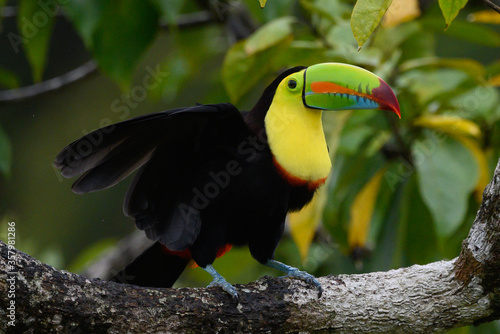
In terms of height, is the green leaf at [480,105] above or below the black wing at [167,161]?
below

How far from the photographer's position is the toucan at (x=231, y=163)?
9.31 ft

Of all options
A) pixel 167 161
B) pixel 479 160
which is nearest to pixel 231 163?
pixel 167 161

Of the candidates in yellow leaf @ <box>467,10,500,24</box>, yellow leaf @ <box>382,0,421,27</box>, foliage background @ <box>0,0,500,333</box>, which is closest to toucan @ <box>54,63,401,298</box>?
foliage background @ <box>0,0,500,333</box>

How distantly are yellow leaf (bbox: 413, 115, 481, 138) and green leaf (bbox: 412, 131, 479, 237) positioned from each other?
7 centimetres

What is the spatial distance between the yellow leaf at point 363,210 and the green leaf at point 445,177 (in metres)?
0.29

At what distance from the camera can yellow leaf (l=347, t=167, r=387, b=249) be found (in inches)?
152

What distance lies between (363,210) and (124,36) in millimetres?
1657

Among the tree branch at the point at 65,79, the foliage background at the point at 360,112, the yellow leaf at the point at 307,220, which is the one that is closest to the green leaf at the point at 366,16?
the foliage background at the point at 360,112

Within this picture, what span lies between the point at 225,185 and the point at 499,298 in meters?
1.15

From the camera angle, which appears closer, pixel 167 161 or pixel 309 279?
pixel 309 279

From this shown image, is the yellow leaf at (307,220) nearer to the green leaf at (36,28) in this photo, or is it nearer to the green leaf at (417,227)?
the green leaf at (417,227)

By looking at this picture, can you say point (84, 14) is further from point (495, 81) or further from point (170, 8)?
point (495, 81)

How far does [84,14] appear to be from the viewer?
12.0 ft

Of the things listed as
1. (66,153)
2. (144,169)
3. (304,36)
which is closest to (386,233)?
(304,36)
